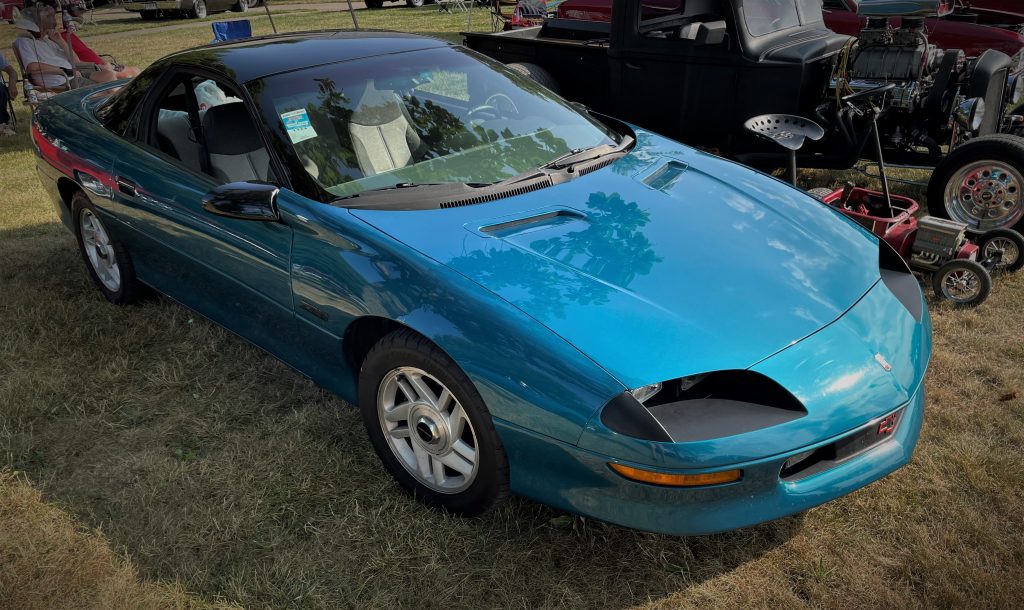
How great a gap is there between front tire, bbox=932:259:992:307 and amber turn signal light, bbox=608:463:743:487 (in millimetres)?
2725

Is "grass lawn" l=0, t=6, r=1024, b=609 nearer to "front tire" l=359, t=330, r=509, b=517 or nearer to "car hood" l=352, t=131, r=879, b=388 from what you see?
"front tire" l=359, t=330, r=509, b=517

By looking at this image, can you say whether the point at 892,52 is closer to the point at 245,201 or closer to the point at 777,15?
the point at 777,15

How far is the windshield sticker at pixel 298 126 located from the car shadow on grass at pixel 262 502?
3.72 feet

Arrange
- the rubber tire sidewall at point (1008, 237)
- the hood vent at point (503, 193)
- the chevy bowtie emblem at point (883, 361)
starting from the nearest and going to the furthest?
the chevy bowtie emblem at point (883, 361) → the hood vent at point (503, 193) → the rubber tire sidewall at point (1008, 237)

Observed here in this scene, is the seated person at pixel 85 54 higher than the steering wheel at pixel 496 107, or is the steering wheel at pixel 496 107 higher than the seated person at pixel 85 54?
the steering wheel at pixel 496 107

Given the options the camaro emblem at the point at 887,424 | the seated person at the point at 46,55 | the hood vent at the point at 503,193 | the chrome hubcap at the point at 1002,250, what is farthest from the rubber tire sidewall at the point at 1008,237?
the seated person at the point at 46,55

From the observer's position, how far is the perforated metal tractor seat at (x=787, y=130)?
413cm

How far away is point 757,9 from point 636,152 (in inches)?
107

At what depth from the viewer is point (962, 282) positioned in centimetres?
413

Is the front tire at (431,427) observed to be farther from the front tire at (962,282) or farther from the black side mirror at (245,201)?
the front tire at (962,282)

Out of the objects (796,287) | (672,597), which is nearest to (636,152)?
(796,287)

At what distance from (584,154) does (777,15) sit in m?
3.18

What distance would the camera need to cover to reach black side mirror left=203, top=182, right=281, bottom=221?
2779mm

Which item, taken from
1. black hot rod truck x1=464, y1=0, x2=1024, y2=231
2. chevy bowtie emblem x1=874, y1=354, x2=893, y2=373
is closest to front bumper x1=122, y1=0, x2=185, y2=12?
black hot rod truck x1=464, y1=0, x2=1024, y2=231
